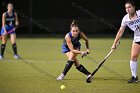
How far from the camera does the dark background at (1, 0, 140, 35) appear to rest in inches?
1067

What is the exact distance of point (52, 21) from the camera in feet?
89.5

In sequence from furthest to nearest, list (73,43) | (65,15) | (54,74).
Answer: (65,15)
(54,74)
(73,43)

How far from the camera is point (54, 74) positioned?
38.5 feet

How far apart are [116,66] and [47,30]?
14573 millimetres

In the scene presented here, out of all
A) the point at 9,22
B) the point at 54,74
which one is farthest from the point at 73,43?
the point at 9,22

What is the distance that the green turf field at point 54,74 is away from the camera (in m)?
9.51

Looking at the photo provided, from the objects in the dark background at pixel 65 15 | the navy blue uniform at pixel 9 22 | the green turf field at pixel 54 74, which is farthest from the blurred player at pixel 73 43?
the dark background at pixel 65 15

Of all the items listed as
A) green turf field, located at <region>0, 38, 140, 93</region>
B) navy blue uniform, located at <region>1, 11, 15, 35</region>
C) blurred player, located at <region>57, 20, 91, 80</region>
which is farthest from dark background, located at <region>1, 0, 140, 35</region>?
blurred player, located at <region>57, 20, 91, 80</region>

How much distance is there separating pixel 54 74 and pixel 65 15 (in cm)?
1600

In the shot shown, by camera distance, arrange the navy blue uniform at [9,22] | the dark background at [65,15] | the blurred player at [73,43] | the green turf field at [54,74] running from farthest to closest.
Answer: the dark background at [65,15]
the navy blue uniform at [9,22]
the blurred player at [73,43]
the green turf field at [54,74]

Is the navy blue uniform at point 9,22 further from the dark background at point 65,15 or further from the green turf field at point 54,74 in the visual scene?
Answer: the dark background at point 65,15

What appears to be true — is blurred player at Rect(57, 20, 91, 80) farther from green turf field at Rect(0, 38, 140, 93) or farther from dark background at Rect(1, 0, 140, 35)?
dark background at Rect(1, 0, 140, 35)

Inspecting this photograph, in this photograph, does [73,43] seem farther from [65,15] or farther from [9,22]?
[65,15]

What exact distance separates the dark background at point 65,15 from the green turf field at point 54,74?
883 cm
